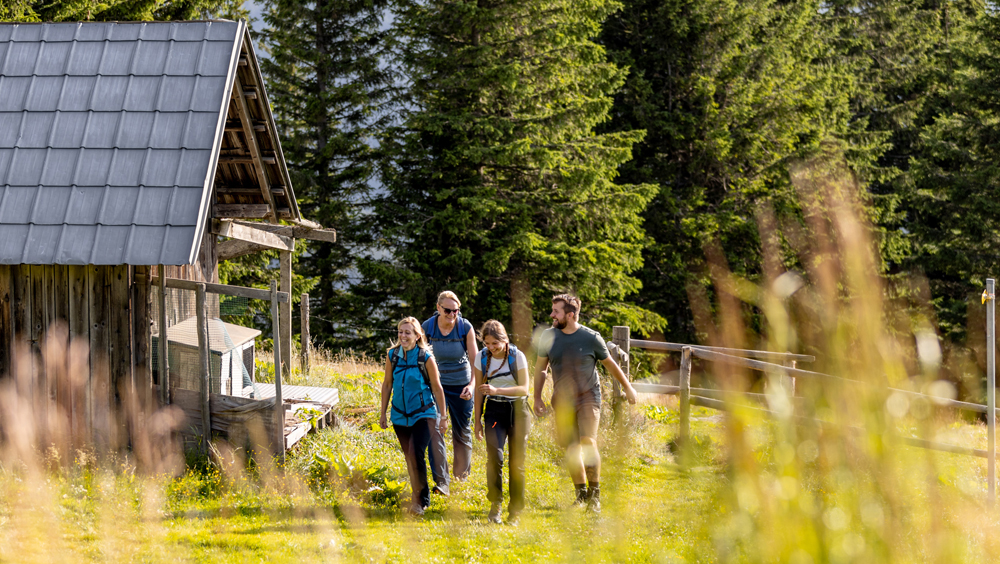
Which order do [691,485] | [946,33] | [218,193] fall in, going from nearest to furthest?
[691,485] → [218,193] → [946,33]

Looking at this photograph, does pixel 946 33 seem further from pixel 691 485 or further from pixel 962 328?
pixel 691 485

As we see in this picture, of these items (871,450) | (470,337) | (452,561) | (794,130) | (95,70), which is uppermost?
(794,130)

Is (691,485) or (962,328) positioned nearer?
(691,485)

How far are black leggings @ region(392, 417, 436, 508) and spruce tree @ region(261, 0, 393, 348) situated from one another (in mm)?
13605

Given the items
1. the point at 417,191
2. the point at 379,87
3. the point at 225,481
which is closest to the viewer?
the point at 225,481

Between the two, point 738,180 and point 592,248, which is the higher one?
point 738,180

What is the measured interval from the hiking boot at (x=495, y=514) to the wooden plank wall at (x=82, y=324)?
139 inches

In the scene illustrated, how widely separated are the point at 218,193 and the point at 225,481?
370 centimetres

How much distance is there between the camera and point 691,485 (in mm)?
1179

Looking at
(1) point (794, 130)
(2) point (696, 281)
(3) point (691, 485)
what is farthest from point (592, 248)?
(3) point (691, 485)

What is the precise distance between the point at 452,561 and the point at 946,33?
28.4m

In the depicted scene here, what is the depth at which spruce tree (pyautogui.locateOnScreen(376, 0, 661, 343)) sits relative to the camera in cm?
1788

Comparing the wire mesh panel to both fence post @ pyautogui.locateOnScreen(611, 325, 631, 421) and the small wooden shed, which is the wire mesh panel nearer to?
the small wooden shed

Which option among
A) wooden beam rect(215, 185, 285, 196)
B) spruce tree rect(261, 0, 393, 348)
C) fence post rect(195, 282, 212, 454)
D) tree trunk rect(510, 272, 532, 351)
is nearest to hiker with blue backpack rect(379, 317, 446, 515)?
fence post rect(195, 282, 212, 454)
